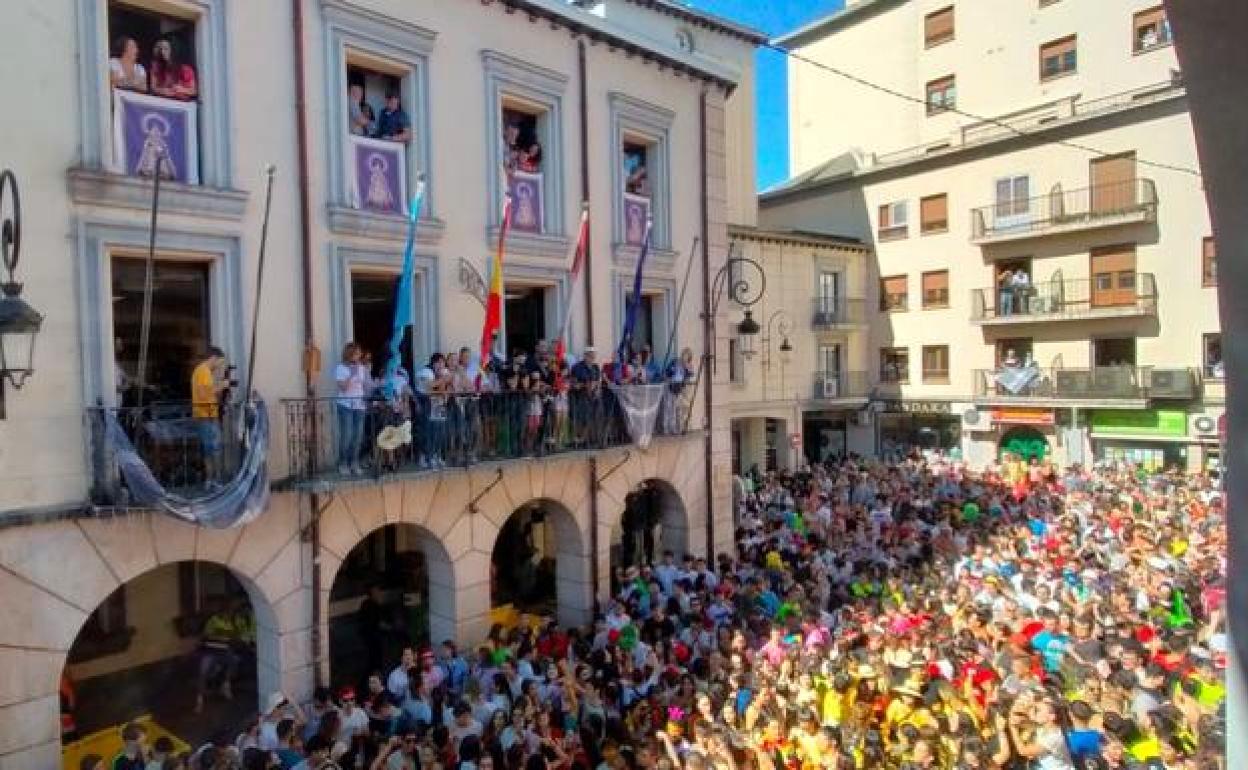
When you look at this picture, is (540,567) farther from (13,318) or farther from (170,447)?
(13,318)

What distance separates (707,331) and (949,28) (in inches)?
945

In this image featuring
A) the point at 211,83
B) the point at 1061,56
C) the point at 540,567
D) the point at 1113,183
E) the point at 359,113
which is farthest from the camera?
the point at 1061,56

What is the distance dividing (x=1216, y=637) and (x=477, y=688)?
321 inches

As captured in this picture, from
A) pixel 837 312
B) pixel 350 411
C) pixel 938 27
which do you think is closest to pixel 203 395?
pixel 350 411

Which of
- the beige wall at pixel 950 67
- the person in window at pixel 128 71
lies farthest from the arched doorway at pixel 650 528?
the beige wall at pixel 950 67

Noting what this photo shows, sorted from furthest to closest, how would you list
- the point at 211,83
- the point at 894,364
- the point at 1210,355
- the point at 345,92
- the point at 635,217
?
the point at 894,364 < the point at 1210,355 < the point at 635,217 < the point at 345,92 < the point at 211,83

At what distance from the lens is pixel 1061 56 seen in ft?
100

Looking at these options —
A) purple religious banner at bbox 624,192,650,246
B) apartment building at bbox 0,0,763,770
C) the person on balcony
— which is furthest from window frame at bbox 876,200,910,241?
the person on balcony

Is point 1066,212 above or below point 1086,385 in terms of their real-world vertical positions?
above

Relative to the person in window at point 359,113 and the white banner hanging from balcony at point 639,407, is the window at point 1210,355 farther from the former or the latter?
the person in window at point 359,113

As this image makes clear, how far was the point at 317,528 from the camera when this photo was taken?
A: 10.7 meters

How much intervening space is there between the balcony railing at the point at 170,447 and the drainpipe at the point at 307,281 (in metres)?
1.20

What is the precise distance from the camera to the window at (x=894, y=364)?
1355 inches

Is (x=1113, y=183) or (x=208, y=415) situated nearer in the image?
(x=208, y=415)
